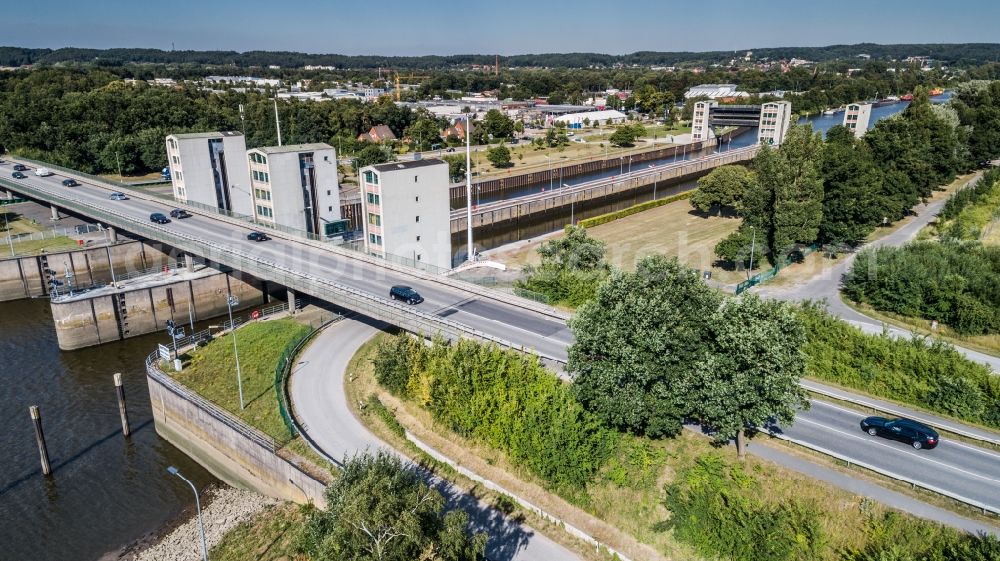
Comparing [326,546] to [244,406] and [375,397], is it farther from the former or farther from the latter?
[244,406]

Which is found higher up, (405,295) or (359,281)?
(405,295)

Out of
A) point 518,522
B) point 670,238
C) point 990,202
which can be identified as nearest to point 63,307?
point 518,522

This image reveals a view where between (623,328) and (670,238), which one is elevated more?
(623,328)

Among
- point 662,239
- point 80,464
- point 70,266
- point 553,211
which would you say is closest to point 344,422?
point 80,464

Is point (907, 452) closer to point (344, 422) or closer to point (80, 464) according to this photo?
point (344, 422)

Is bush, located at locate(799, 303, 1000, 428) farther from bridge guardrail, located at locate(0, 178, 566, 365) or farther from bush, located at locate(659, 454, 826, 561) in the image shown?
bridge guardrail, located at locate(0, 178, 566, 365)

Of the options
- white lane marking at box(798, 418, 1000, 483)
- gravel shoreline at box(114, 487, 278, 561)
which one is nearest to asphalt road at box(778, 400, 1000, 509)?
white lane marking at box(798, 418, 1000, 483)
